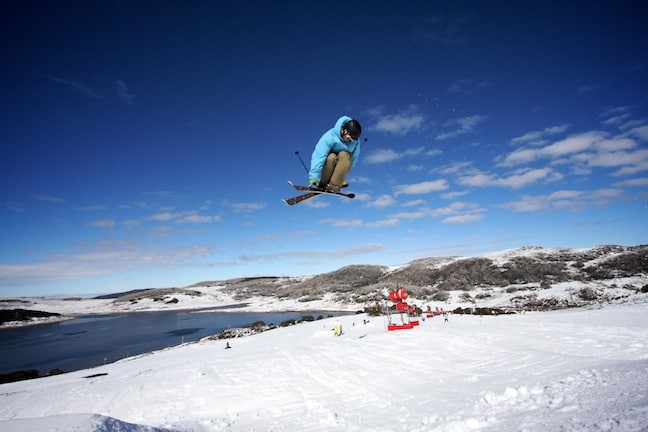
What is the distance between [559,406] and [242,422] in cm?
645

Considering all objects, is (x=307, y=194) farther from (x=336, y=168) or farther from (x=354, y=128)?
(x=354, y=128)

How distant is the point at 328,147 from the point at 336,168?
71cm

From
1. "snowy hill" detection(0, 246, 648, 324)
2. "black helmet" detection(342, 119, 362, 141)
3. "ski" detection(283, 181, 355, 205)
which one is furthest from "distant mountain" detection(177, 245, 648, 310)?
"black helmet" detection(342, 119, 362, 141)

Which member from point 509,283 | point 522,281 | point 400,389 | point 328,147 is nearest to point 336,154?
point 328,147

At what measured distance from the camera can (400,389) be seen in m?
8.26

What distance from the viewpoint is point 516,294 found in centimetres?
3509

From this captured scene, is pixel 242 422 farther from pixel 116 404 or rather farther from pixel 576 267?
pixel 576 267

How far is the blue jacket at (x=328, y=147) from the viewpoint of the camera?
830cm

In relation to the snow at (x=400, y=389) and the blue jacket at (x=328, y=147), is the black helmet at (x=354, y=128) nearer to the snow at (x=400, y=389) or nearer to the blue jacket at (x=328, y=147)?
the blue jacket at (x=328, y=147)

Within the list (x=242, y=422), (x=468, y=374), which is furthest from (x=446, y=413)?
(x=242, y=422)

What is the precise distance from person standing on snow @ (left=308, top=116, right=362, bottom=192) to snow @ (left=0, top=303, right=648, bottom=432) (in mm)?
5819

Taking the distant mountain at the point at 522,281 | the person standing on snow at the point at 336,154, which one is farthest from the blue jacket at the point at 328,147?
the distant mountain at the point at 522,281

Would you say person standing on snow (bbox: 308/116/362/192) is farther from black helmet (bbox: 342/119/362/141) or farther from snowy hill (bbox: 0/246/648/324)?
snowy hill (bbox: 0/246/648/324)

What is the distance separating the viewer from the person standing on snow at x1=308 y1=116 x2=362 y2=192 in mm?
8109
